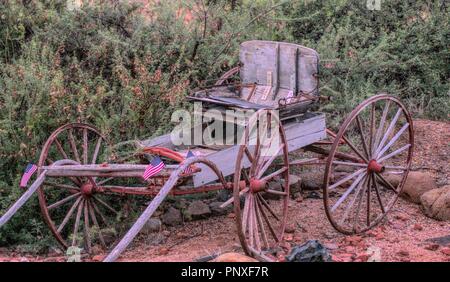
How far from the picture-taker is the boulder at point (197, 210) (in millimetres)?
5938

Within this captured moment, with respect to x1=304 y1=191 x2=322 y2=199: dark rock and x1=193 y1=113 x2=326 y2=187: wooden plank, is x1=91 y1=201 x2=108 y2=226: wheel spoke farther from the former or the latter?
x1=304 y1=191 x2=322 y2=199: dark rock

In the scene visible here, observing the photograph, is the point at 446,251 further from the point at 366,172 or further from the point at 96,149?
the point at 96,149

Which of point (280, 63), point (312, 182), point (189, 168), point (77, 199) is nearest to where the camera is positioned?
point (189, 168)

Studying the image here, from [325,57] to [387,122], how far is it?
99cm

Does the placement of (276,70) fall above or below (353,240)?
above

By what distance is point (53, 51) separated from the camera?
21.7 ft

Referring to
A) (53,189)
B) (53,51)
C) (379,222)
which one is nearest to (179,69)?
(53,51)

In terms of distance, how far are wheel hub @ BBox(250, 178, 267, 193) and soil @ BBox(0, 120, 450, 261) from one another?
0.58m

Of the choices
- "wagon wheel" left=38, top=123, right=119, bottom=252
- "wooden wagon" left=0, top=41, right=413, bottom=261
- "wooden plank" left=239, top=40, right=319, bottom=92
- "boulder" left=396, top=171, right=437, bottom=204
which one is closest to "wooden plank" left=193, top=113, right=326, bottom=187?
"wooden wagon" left=0, top=41, right=413, bottom=261

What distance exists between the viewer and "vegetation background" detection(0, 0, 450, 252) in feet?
18.7

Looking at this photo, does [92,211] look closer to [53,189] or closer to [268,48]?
[53,189]

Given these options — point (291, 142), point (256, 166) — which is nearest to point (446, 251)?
point (291, 142)

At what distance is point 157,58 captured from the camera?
6793 millimetres

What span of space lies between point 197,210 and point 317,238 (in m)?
1.11
